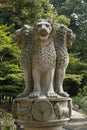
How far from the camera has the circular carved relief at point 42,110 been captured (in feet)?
13.2

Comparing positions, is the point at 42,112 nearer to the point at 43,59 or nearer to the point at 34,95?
the point at 34,95

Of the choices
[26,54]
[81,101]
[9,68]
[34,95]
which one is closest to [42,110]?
[34,95]

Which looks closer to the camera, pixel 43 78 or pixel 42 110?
pixel 42 110

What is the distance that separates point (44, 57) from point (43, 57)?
1 centimetres

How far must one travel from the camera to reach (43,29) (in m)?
4.23

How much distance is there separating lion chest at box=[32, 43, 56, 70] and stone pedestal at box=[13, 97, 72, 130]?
479 mm

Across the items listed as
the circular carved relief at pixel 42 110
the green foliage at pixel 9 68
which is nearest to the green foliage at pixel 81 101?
the green foliage at pixel 9 68

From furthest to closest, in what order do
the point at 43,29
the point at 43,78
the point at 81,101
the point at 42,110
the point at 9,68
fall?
the point at 81,101, the point at 9,68, the point at 43,78, the point at 43,29, the point at 42,110

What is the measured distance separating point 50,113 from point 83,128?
441 inches

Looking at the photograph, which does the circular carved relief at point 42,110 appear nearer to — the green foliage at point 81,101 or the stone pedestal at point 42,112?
the stone pedestal at point 42,112

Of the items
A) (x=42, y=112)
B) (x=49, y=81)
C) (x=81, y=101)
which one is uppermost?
(x=49, y=81)

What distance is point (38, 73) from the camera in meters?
4.29

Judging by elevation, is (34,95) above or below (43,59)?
below

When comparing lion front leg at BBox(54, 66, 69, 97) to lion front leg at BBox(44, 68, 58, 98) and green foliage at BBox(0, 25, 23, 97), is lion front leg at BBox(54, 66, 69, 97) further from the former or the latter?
green foliage at BBox(0, 25, 23, 97)
